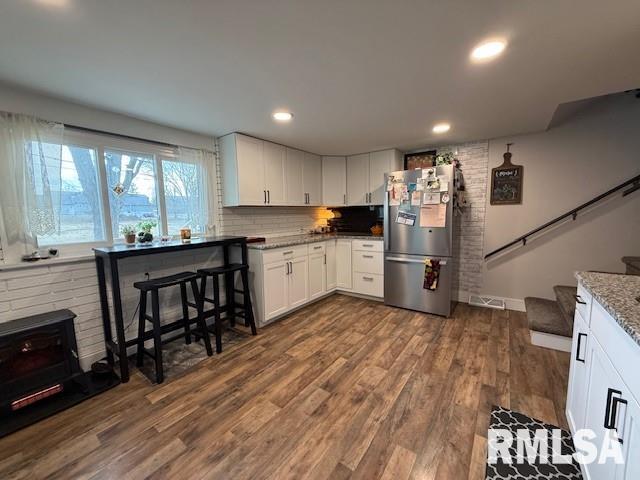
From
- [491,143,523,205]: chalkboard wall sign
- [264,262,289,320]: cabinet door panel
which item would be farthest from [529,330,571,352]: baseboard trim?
[264,262,289,320]: cabinet door panel

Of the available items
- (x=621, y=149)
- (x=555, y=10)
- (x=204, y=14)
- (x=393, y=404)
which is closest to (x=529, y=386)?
(x=393, y=404)

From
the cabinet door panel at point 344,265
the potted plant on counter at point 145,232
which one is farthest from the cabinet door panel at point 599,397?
the potted plant on counter at point 145,232

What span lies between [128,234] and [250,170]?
141 centimetres

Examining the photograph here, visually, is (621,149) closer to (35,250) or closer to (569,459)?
(569,459)

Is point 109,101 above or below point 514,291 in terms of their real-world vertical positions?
above

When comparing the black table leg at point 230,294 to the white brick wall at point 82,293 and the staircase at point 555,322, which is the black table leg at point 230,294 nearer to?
the white brick wall at point 82,293

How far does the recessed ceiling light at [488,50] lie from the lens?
4.71 ft

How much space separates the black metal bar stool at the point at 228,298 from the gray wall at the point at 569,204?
3159mm

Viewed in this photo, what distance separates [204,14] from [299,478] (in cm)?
227

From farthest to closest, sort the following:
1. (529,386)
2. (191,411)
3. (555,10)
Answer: (529,386) < (191,411) < (555,10)

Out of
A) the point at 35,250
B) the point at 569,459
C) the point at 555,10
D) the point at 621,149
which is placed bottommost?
the point at 569,459

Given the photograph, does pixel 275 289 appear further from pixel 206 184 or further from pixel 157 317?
pixel 206 184

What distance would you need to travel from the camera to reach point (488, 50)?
150 centimetres

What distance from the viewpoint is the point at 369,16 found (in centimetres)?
123
